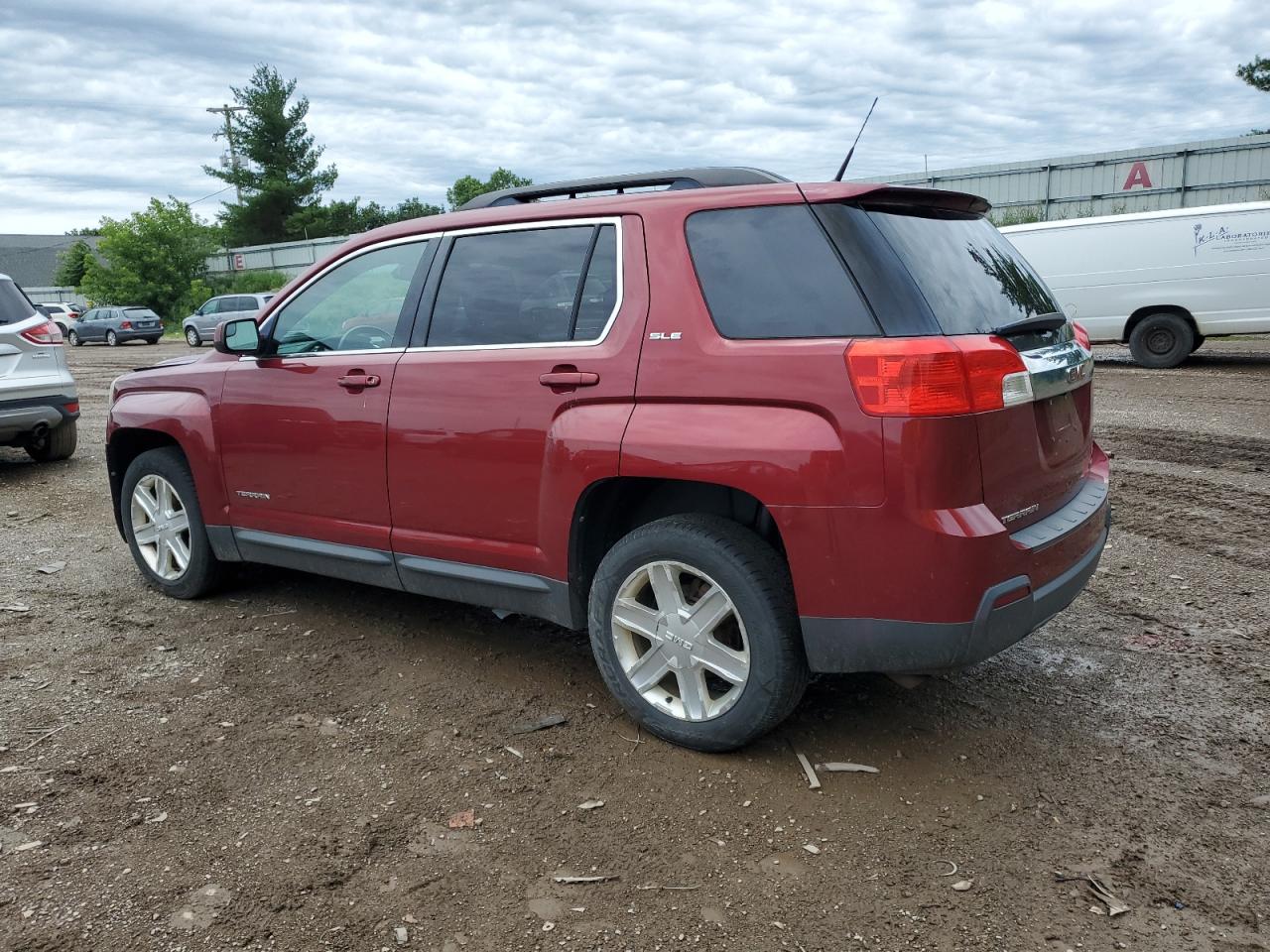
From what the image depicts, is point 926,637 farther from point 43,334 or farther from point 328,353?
point 43,334

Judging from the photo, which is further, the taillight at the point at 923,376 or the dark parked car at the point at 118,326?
the dark parked car at the point at 118,326

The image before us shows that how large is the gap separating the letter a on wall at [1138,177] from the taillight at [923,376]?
2852 centimetres

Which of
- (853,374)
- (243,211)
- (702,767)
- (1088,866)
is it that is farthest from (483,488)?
(243,211)

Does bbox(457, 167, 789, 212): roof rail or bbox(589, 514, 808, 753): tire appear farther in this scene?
bbox(457, 167, 789, 212): roof rail

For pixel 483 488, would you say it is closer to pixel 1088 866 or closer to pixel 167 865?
pixel 167 865

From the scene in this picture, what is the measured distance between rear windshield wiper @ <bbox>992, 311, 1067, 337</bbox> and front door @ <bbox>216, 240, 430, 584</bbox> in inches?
88.6

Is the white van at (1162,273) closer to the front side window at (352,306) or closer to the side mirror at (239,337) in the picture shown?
the front side window at (352,306)

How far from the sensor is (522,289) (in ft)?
12.4

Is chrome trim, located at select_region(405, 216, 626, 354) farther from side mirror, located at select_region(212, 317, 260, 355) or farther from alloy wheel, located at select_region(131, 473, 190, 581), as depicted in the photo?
alloy wheel, located at select_region(131, 473, 190, 581)

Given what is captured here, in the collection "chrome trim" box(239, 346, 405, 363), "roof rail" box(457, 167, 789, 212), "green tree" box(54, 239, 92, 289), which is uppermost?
"green tree" box(54, 239, 92, 289)

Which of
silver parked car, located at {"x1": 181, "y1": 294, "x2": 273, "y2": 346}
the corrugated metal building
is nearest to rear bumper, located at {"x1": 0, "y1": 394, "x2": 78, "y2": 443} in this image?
the corrugated metal building

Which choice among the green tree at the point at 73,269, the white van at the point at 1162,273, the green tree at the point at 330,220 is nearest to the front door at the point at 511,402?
the white van at the point at 1162,273

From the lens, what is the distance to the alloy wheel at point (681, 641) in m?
3.22

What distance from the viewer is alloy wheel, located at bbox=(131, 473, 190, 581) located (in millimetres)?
5086
